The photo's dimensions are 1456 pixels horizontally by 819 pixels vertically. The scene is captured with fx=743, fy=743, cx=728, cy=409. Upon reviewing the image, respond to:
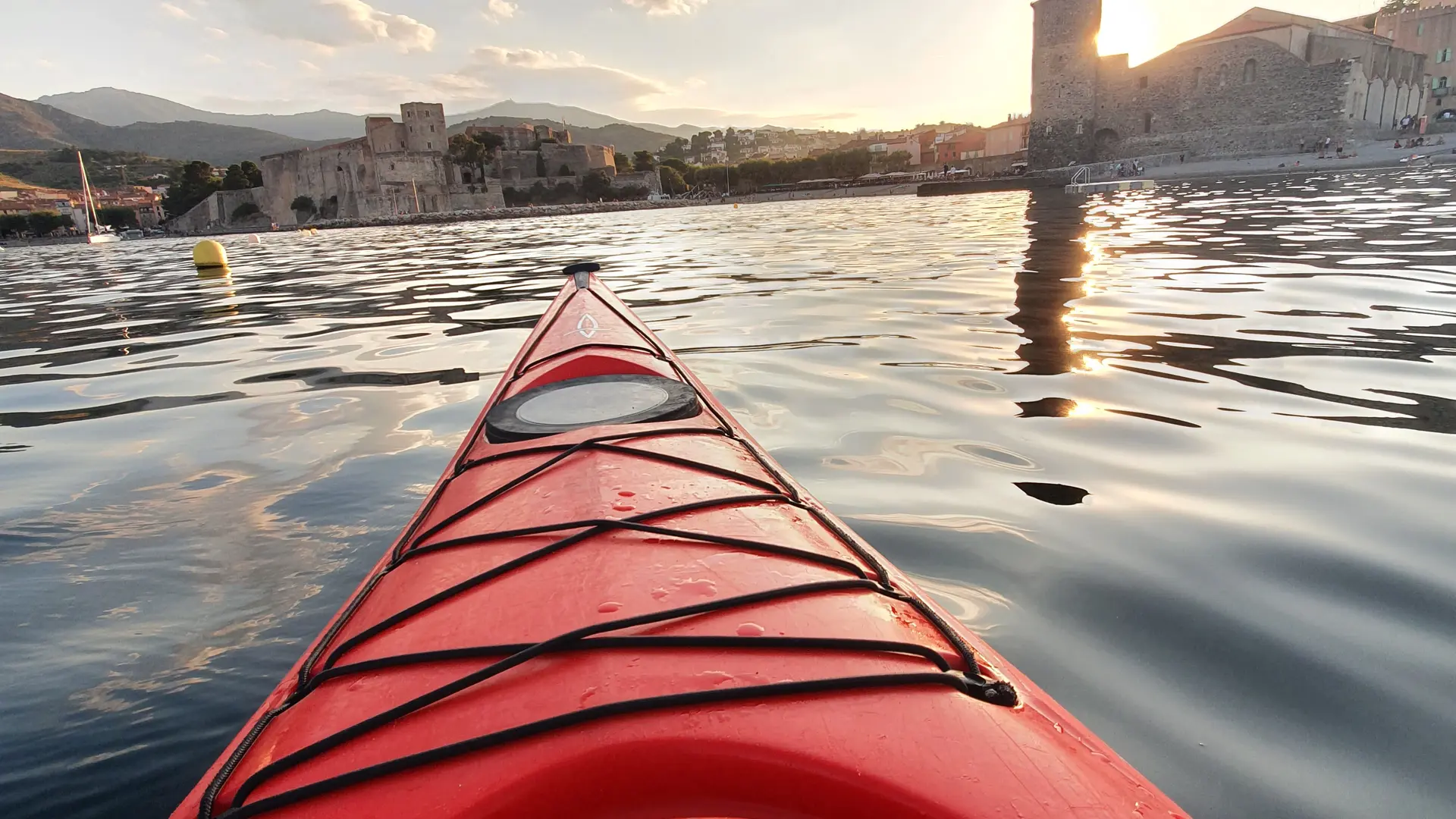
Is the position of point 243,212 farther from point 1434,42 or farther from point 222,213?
point 1434,42

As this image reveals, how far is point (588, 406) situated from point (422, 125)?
52530 millimetres

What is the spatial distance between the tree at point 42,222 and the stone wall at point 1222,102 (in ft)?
194

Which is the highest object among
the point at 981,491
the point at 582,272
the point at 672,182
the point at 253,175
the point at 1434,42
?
the point at 1434,42

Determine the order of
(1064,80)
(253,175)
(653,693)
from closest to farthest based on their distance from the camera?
Answer: (653,693) < (1064,80) < (253,175)

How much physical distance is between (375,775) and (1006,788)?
657 mm

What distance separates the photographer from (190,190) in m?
51.4

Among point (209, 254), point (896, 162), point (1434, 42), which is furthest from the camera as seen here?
point (896, 162)

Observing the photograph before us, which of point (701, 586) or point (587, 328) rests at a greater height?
point (587, 328)

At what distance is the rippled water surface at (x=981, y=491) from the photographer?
149 cm

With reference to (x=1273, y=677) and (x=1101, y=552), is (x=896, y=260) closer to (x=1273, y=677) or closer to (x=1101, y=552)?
(x=1101, y=552)

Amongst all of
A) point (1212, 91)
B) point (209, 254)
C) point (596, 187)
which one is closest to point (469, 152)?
point (596, 187)

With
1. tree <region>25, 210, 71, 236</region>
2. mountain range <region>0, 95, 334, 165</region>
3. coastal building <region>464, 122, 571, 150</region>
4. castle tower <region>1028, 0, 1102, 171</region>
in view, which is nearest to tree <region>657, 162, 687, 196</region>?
coastal building <region>464, 122, 571, 150</region>

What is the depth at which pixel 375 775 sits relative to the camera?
800 mm

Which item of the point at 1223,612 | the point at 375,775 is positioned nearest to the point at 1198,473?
the point at 1223,612
